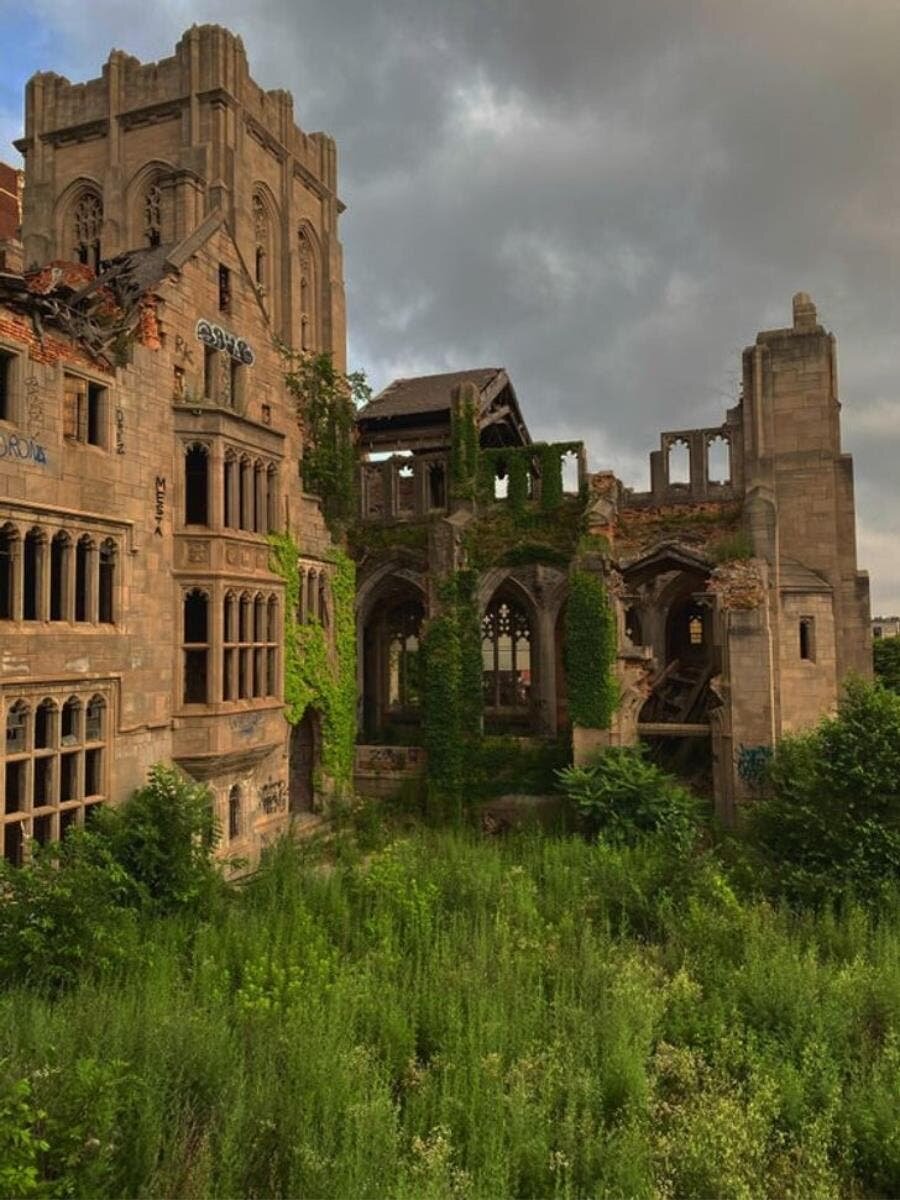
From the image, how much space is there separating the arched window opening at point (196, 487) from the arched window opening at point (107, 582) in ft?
9.18

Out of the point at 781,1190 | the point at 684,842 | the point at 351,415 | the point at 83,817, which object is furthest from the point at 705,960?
the point at 351,415

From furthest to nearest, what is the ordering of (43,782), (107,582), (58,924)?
(107,582)
(43,782)
(58,924)

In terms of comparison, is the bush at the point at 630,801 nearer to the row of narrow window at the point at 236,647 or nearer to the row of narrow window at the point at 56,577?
the row of narrow window at the point at 236,647

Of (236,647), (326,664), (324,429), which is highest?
(324,429)

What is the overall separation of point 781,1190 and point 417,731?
20932 millimetres

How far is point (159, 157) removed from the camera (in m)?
38.9

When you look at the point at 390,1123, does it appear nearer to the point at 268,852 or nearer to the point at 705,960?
the point at 705,960

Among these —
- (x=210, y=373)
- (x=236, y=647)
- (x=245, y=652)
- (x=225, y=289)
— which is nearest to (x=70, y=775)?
(x=236, y=647)

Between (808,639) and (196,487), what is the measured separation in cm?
1727

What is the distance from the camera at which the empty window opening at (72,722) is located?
582 inches

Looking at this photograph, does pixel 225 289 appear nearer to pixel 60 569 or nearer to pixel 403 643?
pixel 60 569

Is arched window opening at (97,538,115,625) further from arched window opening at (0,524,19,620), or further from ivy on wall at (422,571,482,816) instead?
ivy on wall at (422,571,482,816)

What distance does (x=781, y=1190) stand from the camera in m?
8.64

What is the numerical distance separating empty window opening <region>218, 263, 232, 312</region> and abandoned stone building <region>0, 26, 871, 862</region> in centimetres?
9
